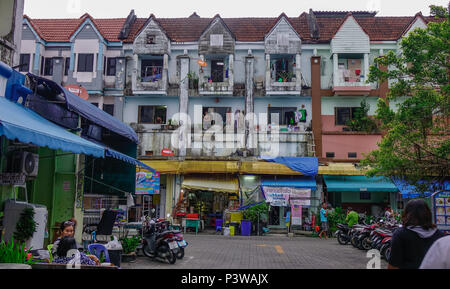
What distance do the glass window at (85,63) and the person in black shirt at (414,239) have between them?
25502mm

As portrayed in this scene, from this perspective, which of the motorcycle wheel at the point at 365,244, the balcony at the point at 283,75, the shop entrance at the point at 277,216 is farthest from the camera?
→ the balcony at the point at 283,75

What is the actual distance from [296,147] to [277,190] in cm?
375

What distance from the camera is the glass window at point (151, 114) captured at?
87.0ft

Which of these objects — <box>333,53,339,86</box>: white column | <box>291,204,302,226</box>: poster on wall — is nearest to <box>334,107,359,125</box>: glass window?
<box>333,53,339,86</box>: white column

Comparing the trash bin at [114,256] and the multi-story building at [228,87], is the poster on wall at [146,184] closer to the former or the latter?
the multi-story building at [228,87]

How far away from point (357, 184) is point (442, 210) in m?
5.68

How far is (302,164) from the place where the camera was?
23047 mm

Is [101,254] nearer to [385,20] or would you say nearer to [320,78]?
[320,78]

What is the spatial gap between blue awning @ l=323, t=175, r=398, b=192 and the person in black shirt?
1917cm

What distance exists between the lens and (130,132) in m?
15.8

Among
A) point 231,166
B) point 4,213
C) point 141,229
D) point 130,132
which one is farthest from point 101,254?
point 231,166

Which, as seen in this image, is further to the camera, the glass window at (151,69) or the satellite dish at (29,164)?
the glass window at (151,69)

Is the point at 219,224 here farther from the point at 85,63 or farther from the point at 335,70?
the point at 85,63

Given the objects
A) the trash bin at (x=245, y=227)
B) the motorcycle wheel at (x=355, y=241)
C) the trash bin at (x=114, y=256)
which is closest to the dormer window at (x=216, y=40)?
the trash bin at (x=245, y=227)
